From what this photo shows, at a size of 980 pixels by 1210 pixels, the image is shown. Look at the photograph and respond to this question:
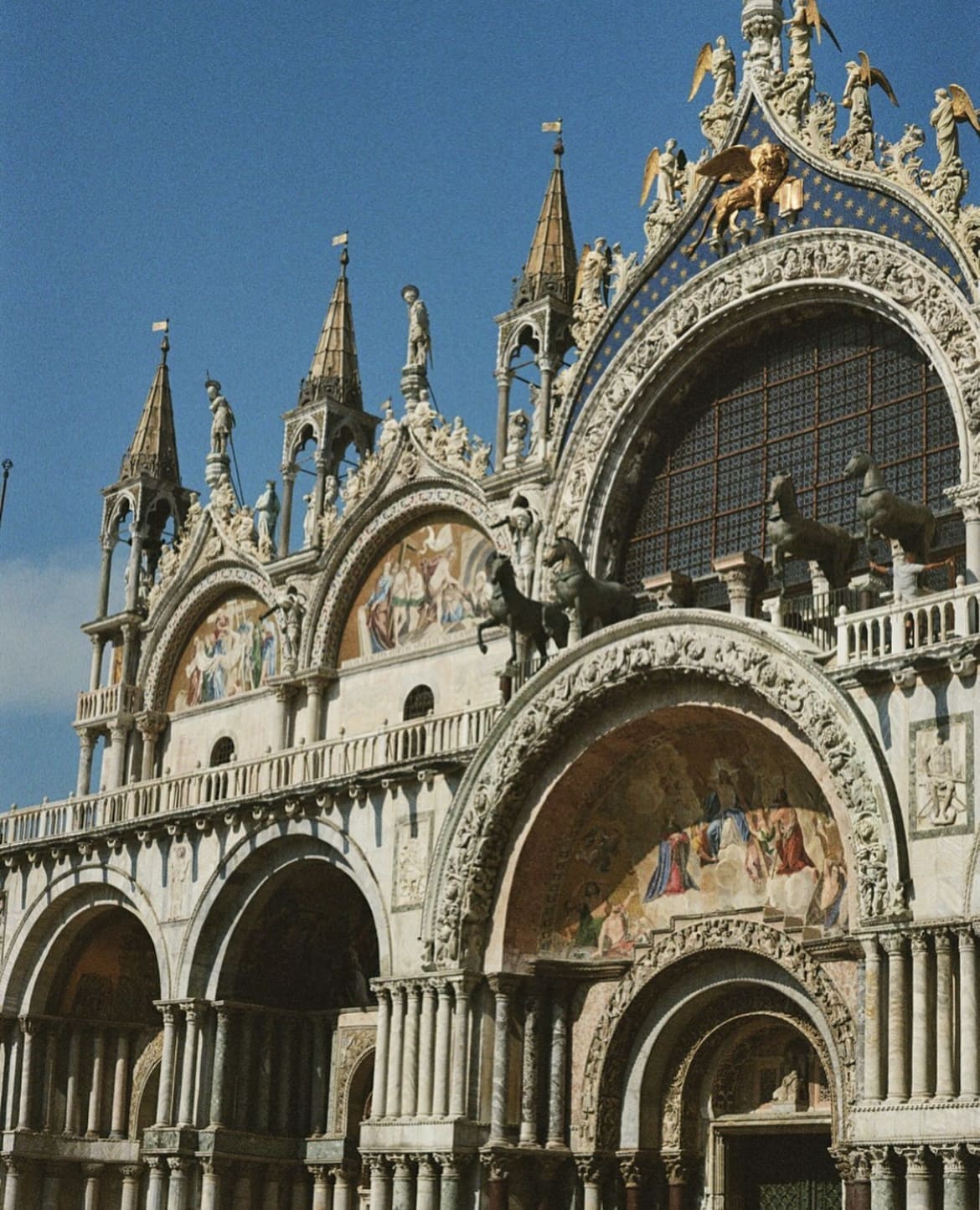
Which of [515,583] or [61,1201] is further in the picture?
[61,1201]

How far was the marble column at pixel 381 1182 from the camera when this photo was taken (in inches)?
1077

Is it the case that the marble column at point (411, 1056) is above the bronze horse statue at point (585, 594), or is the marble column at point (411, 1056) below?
below

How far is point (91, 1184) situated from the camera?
34344mm

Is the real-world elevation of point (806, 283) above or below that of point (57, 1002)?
above

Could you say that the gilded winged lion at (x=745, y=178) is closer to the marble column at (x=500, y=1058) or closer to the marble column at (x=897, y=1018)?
the marble column at (x=500, y=1058)

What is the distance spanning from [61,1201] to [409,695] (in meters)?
9.93

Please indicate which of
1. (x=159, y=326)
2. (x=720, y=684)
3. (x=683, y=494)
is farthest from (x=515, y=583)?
(x=159, y=326)

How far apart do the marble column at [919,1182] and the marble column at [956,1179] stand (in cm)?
17

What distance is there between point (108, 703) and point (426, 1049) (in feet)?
41.5

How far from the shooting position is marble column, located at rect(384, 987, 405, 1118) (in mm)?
27609

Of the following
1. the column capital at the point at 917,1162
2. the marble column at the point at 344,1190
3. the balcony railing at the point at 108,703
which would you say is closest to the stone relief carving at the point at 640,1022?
the column capital at the point at 917,1162

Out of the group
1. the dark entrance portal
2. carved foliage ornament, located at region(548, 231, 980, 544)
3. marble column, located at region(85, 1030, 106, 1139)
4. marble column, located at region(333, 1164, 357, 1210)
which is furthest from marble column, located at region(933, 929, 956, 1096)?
marble column, located at region(85, 1030, 106, 1139)

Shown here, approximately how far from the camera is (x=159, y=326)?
40.8 metres

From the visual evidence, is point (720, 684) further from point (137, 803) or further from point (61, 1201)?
point (61, 1201)
